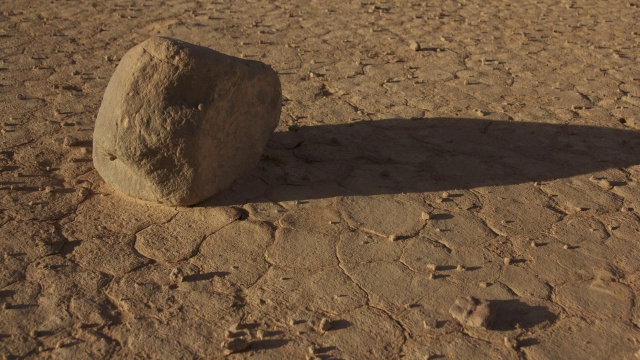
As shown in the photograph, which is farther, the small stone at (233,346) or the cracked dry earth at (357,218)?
the cracked dry earth at (357,218)

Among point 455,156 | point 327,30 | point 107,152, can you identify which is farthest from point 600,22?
point 107,152

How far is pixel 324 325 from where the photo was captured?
7.86ft

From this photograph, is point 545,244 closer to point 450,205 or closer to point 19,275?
point 450,205

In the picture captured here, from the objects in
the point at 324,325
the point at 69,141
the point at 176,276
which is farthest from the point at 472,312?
the point at 69,141

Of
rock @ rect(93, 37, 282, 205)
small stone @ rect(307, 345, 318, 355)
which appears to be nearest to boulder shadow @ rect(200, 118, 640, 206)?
rock @ rect(93, 37, 282, 205)

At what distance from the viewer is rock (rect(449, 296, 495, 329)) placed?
2.43 meters

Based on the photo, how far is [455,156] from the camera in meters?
3.68

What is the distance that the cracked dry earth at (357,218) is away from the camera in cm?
240

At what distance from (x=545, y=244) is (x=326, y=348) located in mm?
1134

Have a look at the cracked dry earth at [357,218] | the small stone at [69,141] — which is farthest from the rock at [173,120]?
the small stone at [69,141]

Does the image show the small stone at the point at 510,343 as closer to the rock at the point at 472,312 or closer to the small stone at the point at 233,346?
the rock at the point at 472,312

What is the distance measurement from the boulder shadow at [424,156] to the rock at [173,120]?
215 mm

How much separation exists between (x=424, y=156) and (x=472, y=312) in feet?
4.37

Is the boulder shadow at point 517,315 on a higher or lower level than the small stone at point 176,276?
higher
